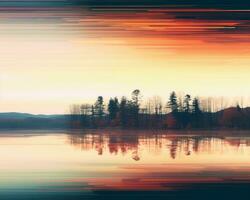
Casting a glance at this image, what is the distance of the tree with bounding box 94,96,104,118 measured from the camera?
384cm

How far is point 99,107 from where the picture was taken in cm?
384

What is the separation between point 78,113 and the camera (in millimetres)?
3848

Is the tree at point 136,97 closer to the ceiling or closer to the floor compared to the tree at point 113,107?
closer to the ceiling

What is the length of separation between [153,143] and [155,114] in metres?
0.19

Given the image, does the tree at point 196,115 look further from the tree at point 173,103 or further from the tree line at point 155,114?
the tree at point 173,103

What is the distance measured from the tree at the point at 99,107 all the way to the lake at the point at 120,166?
123 millimetres

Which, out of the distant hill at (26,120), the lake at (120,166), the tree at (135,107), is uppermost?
the tree at (135,107)

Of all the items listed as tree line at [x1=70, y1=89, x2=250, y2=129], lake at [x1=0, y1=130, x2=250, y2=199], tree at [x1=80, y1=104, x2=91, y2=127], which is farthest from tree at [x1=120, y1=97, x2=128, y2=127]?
tree at [x1=80, y1=104, x2=91, y2=127]

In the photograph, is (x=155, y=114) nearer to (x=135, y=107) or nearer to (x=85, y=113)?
(x=135, y=107)

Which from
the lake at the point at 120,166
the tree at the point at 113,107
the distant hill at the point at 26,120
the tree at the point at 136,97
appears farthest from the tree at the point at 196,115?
the distant hill at the point at 26,120

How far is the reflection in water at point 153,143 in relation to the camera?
150 inches

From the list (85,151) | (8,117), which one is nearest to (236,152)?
(85,151)

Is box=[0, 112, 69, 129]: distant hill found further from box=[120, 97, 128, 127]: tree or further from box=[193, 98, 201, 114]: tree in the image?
box=[193, 98, 201, 114]: tree

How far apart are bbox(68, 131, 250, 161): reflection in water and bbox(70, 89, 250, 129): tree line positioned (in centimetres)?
7
